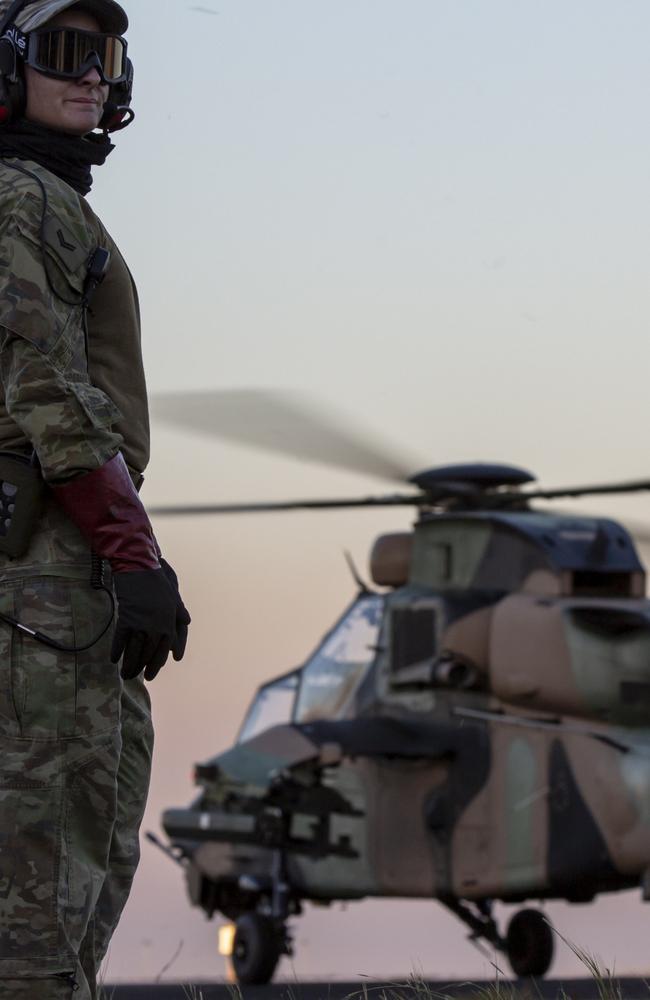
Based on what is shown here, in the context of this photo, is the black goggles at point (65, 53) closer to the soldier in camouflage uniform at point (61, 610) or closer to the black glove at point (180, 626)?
the soldier in camouflage uniform at point (61, 610)

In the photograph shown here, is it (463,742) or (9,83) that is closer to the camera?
(9,83)

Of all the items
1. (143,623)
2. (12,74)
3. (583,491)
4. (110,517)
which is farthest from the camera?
(583,491)

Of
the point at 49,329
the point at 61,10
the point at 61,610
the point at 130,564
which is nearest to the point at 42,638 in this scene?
the point at 61,610

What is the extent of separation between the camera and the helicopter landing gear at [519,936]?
43.4ft

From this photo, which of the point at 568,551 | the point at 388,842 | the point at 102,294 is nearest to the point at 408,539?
the point at 568,551

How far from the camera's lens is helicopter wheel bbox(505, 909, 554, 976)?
43.7ft

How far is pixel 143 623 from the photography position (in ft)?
10.3

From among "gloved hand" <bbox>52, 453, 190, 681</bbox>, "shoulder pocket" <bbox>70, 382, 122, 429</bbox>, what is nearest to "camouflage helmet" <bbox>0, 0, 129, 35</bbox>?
"shoulder pocket" <bbox>70, 382, 122, 429</bbox>

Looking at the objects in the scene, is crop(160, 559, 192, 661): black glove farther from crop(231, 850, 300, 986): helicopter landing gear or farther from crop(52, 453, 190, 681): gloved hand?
crop(231, 850, 300, 986): helicopter landing gear

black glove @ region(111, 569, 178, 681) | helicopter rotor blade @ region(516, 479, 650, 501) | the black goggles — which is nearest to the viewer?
black glove @ region(111, 569, 178, 681)

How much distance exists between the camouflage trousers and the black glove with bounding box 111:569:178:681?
0.11 metres

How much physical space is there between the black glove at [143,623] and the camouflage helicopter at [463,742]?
Result: 348 inches

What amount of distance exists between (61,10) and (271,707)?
11.2 metres

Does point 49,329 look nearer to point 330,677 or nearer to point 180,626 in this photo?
point 180,626
